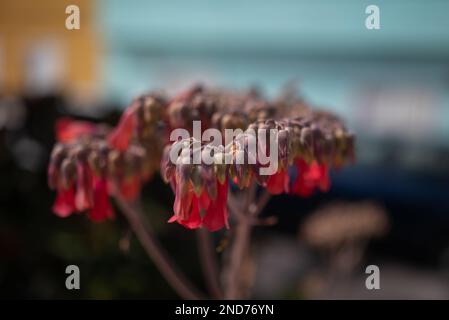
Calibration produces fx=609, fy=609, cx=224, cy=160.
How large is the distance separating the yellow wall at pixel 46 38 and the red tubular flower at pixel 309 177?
7609 millimetres

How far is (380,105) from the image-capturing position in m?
5.96

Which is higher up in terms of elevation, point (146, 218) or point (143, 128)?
point (143, 128)

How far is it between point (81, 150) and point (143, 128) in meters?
0.13

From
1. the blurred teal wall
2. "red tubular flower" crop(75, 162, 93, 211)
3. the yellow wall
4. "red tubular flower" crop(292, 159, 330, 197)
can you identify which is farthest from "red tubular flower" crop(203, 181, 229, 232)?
the yellow wall

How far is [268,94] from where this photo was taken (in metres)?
1.90

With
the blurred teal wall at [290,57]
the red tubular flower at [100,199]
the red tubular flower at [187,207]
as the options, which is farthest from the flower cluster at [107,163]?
the blurred teal wall at [290,57]

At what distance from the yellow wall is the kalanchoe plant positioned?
24.3 ft

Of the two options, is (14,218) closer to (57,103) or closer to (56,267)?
(56,267)

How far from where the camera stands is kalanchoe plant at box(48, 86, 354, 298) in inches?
36.0

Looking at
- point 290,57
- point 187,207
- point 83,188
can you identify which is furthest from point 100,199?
point 290,57

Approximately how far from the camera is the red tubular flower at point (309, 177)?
1.12 m

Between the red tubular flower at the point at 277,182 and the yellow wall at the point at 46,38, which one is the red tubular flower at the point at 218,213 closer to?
the red tubular flower at the point at 277,182

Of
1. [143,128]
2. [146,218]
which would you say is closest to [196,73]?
[146,218]

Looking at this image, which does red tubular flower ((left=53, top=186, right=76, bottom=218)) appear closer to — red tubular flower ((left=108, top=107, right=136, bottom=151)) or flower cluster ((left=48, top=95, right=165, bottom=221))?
flower cluster ((left=48, top=95, right=165, bottom=221))
